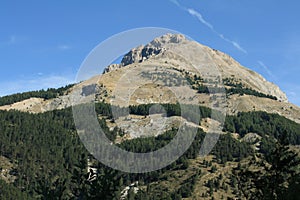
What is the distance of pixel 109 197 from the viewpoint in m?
51.2

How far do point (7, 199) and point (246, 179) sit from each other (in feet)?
585

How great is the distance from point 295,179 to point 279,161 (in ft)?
22.5

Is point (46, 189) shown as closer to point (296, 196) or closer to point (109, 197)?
point (109, 197)

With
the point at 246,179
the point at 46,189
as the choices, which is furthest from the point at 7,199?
the point at 246,179

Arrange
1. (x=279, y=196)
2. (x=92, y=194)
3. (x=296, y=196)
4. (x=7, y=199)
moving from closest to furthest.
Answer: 1. (x=296, y=196)
2. (x=279, y=196)
3. (x=92, y=194)
4. (x=7, y=199)

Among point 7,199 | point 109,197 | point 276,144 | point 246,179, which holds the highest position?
point 276,144

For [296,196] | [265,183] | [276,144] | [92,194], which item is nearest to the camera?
[296,196]

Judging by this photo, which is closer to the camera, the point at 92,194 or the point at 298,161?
the point at 298,161

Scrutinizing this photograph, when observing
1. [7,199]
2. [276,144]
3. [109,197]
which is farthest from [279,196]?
[7,199]

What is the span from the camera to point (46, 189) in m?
52.4

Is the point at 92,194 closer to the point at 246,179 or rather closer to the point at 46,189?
the point at 46,189

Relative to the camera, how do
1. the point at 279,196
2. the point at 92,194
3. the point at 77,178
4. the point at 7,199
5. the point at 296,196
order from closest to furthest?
the point at 296,196, the point at 279,196, the point at 92,194, the point at 77,178, the point at 7,199

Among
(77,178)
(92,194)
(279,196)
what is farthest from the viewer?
(77,178)

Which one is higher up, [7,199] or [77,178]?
[77,178]
